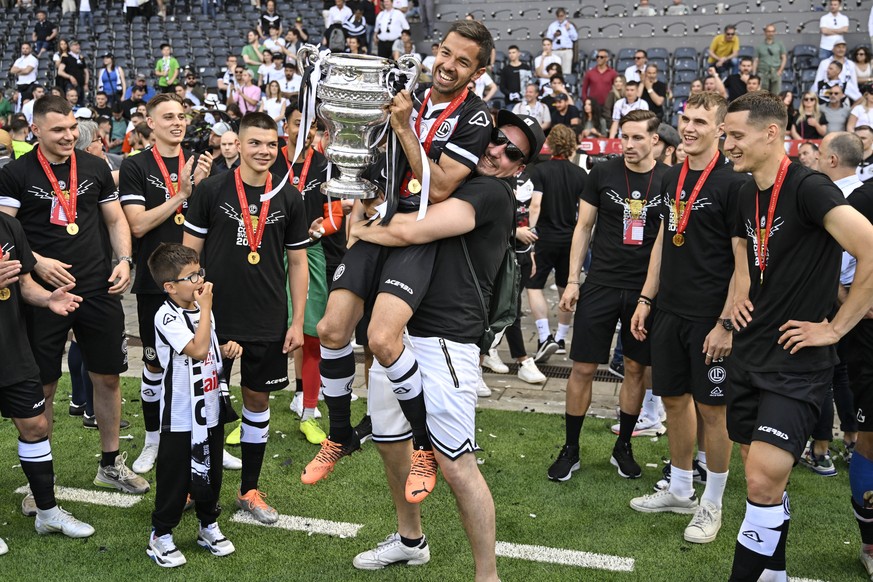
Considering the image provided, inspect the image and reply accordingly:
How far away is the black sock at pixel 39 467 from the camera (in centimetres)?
457

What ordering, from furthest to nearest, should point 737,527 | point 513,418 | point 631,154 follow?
point 513,418 → point 631,154 → point 737,527

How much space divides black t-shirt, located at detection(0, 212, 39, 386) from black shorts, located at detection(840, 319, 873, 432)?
13.3ft

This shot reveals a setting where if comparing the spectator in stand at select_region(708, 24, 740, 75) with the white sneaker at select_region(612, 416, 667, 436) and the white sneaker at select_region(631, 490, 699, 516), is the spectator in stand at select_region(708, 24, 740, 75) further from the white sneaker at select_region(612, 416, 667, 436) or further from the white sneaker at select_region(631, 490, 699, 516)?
the white sneaker at select_region(631, 490, 699, 516)

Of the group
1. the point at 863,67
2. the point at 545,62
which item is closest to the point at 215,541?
the point at 863,67

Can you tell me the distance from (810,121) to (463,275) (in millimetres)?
11475

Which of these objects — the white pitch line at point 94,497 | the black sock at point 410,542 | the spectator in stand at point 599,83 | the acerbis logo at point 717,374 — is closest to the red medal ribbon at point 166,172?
the white pitch line at point 94,497

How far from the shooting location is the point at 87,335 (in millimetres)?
5191

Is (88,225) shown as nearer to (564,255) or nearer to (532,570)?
(532,570)

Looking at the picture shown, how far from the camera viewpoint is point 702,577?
4332 mm

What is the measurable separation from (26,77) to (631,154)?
19.7 m

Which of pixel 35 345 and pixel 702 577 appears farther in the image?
pixel 35 345

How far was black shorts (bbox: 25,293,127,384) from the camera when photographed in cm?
499

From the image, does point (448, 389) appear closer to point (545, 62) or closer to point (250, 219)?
point (250, 219)

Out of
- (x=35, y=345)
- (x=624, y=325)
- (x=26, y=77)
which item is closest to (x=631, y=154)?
(x=624, y=325)
